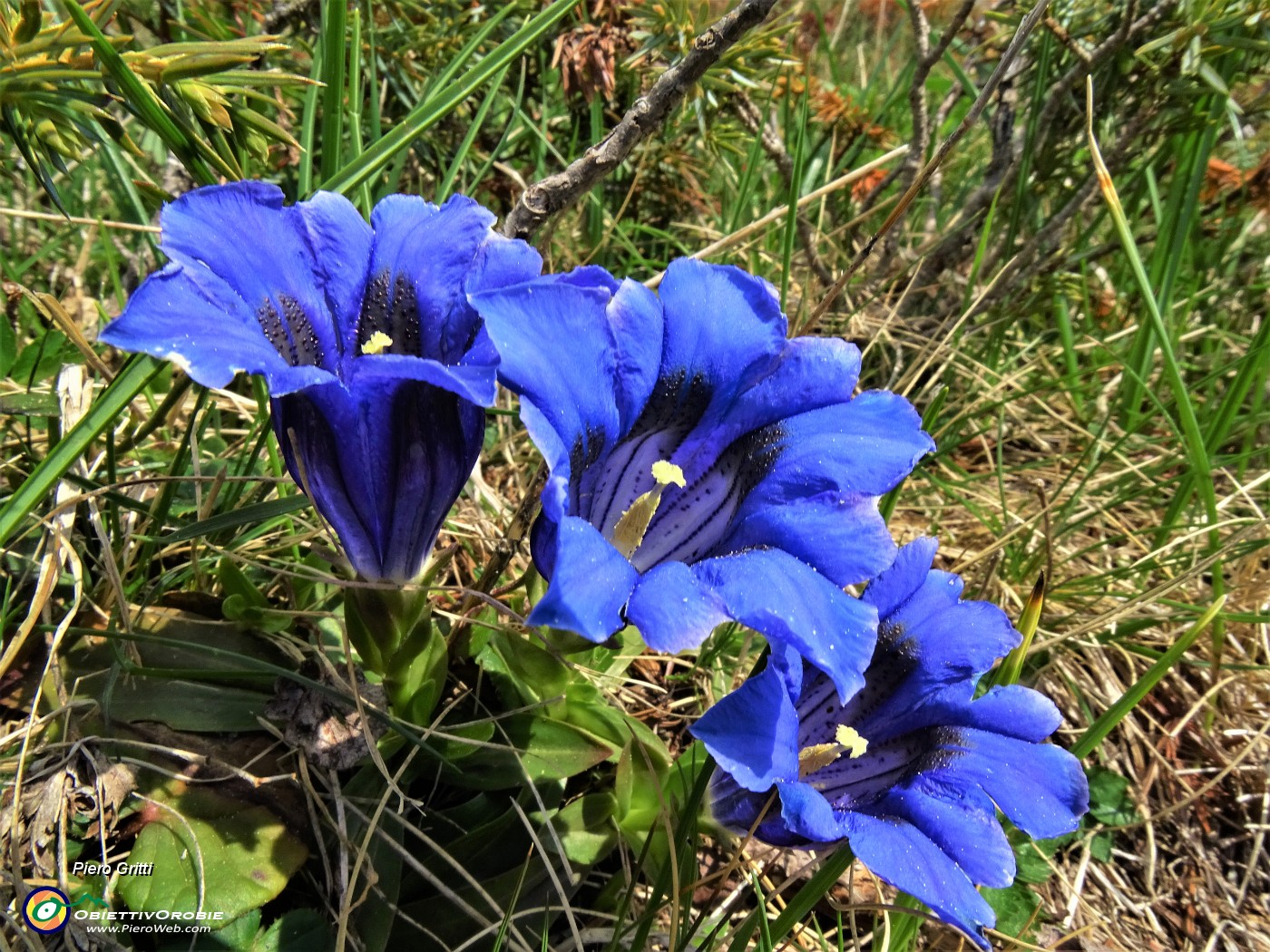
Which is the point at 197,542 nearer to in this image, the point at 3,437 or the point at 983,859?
the point at 3,437

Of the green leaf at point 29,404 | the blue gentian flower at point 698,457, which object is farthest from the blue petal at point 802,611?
the green leaf at point 29,404

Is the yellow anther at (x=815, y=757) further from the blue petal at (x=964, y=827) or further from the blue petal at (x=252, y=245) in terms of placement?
the blue petal at (x=252, y=245)

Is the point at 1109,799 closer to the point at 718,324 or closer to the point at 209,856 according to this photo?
the point at 718,324

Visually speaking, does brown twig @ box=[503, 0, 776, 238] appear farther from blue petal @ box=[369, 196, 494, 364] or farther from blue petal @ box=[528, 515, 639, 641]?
blue petal @ box=[528, 515, 639, 641]

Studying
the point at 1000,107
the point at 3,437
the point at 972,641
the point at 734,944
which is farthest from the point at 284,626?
the point at 1000,107

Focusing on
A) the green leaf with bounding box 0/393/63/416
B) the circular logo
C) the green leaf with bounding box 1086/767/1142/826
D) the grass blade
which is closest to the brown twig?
the grass blade

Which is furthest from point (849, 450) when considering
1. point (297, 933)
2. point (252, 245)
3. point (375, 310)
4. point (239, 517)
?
point (297, 933)
